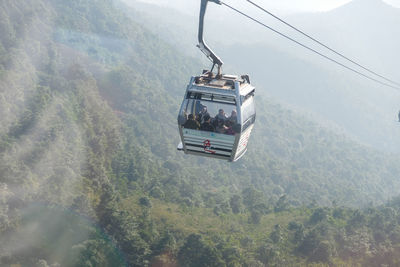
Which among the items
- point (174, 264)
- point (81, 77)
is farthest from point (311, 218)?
point (81, 77)

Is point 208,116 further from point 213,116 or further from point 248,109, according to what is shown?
point 248,109

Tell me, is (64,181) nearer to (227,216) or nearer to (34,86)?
(227,216)

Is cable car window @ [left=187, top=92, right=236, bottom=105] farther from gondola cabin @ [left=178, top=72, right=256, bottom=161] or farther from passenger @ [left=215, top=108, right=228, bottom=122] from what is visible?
passenger @ [left=215, top=108, right=228, bottom=122]

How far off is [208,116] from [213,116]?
0.19 m

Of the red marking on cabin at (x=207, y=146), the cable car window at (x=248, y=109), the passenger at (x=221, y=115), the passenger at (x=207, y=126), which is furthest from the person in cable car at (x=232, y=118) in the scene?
the red marking on cabin at (x=207, y=146)

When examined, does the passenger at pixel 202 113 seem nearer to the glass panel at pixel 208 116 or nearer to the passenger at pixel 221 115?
the glass panel at pixel 208 116

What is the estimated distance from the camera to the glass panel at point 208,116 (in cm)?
1366

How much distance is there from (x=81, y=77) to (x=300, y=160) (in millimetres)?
92873

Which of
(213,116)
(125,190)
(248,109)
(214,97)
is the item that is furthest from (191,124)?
(125,190)

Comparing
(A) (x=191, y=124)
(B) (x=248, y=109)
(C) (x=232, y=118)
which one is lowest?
(A) (x=191, y=124)

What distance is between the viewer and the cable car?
13.4 m

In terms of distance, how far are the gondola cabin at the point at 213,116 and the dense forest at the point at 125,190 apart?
86.3 ft

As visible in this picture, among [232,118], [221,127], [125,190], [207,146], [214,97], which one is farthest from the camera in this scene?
[125,190]

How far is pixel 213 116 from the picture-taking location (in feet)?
46.1
